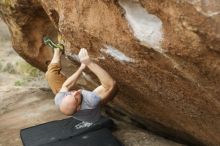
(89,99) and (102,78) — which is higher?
(102,78)

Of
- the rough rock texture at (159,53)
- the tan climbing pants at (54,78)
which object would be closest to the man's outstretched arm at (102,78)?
the rough rock texture at (159,53)

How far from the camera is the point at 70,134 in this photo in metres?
6.66

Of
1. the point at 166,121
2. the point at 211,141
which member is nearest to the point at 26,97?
the point at 166,121

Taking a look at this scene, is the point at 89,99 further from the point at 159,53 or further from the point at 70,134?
the point at 70,134

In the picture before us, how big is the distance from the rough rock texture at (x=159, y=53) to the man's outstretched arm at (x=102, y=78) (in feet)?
0.53

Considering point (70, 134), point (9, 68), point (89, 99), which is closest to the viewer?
point (89, 99)

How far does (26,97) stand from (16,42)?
5.68ft

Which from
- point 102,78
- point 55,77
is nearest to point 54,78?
point 55,77

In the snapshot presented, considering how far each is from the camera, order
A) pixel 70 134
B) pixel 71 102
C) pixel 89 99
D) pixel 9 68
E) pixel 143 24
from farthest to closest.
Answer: pixel 9 68, pixel 70 134, pixel 89 99, pixel 71 102, pixel 143 24

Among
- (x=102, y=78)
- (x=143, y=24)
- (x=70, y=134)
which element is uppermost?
(x=143, y=24)

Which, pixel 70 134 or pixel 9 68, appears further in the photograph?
pixel 9 68

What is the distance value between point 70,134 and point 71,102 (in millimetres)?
1811

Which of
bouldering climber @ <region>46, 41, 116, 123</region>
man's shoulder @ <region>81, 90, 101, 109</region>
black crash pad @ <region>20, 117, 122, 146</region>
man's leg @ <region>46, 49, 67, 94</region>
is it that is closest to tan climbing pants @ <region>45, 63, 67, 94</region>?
man's leg @ <region>46, 49, 67, 94</region>

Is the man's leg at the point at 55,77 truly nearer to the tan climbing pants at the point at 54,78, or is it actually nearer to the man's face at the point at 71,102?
the tan climbing pants at the point at 54,78
